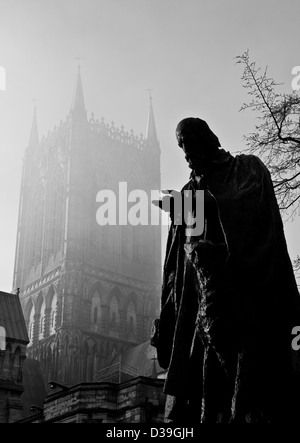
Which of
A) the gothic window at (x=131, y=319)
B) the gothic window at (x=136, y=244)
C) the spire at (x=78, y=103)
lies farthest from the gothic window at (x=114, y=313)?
the spire at (x=78, y=103)

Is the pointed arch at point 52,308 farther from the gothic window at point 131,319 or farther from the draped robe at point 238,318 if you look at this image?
the draped robe at point 238,318

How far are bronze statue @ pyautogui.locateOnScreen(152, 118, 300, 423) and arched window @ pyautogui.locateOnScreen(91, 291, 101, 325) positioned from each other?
194 feet

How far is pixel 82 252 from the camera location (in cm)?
6366

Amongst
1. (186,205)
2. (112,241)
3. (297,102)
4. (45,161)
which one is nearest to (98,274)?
(112,241)

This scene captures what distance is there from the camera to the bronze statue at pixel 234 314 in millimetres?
3449

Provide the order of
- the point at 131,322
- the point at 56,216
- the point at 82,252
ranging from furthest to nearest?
the point at 56,216
the point at 131,322
the point at 82,252

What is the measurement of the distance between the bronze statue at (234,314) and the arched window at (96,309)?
5910 centimetres

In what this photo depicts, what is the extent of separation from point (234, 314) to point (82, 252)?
60.5 metres

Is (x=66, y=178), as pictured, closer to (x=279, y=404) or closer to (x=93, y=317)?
(x=93, y=317)

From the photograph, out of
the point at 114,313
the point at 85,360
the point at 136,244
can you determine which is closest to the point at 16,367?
the point at 85,360

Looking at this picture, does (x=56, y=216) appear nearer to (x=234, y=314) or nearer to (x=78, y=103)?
(x=78, y=103)

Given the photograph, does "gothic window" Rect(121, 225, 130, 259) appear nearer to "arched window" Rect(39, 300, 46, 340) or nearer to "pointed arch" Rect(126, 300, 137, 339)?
"pointed arch" Rect(126, 300, 137, 339)

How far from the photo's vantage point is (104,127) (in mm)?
70625

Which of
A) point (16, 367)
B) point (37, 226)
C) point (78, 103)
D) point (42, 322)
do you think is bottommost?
point (16, 367)
